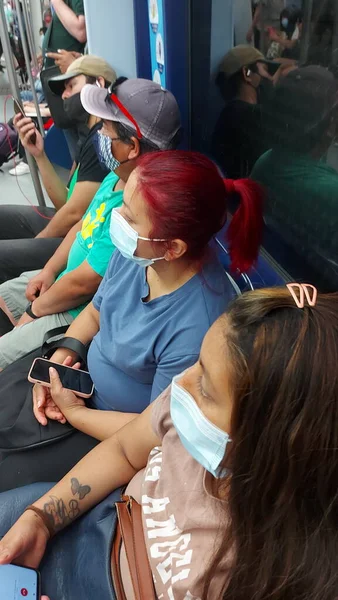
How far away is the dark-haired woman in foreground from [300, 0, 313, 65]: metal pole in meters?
0.71

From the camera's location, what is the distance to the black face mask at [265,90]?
1336 mm

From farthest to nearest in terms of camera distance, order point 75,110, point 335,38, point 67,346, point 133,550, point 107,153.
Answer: point 75,110
point 107,153
point 67,346
point 335,38
point 133,550

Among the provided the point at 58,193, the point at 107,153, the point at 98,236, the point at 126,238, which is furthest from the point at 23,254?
the point at 126,238

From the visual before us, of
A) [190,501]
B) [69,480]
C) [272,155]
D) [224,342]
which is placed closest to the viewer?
[224,342]

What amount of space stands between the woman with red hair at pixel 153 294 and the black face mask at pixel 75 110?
1.21 meters

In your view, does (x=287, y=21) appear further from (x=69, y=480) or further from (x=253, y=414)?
(x=69, y=480)

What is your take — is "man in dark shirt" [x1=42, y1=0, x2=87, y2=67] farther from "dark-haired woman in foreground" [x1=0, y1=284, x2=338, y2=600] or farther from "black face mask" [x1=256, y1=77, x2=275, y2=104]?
"dark-haired woman in foreground" [x1=0, y1=284, x2=338, y2=600]

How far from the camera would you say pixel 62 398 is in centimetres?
134

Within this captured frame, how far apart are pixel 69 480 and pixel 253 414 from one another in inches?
24.8

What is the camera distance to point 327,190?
1.15m

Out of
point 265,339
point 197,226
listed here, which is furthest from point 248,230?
point 265,339

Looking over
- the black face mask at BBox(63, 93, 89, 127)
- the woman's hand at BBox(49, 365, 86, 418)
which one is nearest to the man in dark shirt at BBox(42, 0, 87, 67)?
the black face mask at BBox(63, 93, 89, 127)

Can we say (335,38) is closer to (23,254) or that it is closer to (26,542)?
(26,542)

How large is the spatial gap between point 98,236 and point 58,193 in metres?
0.94
